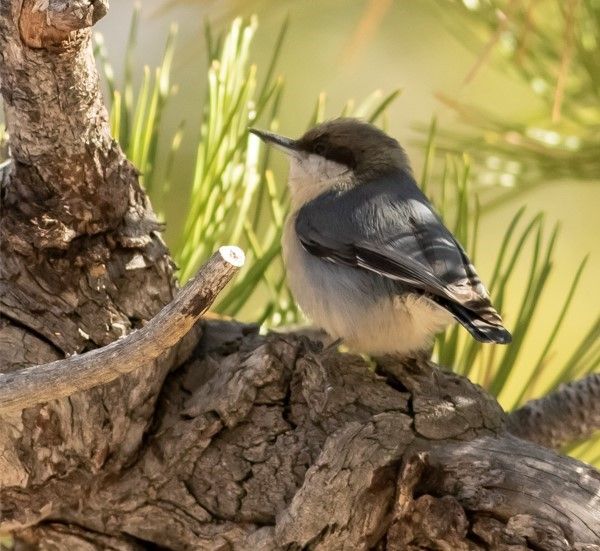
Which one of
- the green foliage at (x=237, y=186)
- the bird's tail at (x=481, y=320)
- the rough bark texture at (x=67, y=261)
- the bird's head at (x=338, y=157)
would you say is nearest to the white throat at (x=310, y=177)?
the bird's head at (x=338, y=157)

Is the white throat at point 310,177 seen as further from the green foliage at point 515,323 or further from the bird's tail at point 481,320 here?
the bird's tail at point 481,320

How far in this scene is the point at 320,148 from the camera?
1.75 metres

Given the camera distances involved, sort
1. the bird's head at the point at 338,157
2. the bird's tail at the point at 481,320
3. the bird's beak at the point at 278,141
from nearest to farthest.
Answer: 1. the bird's tail at the point at 481,320
2. the bird's beak at the point at 278,141
3. the bird's head at the point at 338,157

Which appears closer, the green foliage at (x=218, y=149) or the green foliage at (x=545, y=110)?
the green foliage at (x=218, y=149)

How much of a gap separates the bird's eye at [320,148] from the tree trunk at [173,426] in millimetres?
566

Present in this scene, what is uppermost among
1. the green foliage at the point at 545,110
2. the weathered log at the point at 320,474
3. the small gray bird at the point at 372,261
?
the green foliage at the point at 545,110

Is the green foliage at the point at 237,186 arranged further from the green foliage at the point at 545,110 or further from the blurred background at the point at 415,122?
the green foliage at the point at 545,110

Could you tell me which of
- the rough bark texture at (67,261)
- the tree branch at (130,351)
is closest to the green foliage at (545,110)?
the rough bark texture at (67,261)

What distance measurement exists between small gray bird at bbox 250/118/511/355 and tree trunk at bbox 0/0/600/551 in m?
0.16

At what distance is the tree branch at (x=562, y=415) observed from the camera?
4.06ft

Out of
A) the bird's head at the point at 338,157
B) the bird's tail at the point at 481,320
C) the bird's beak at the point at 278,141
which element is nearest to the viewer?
the bird's tail at the point at 481,320

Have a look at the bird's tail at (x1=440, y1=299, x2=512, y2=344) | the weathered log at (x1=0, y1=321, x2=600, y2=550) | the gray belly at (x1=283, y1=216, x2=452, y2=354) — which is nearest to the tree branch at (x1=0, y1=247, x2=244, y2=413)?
the weathered log at (x1=0, y1=321, x2=600, y2=550)

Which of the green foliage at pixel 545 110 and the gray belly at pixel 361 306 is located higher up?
the green foliage at pixel 545 110

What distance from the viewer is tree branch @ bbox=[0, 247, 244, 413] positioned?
0.79 meters
